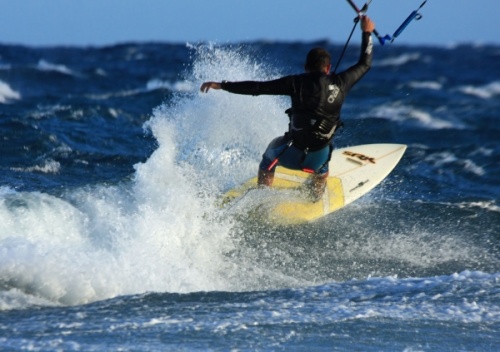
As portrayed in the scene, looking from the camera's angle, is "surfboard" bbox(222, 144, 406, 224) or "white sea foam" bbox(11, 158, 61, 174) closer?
"surfboard" bbox(222, 144, 406, 224)

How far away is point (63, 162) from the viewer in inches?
465

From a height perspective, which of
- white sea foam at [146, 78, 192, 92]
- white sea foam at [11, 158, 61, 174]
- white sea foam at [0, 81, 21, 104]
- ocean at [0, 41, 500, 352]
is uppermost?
white sea foam at [146, 78, 192, 92]

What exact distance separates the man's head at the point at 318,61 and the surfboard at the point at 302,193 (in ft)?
4.97

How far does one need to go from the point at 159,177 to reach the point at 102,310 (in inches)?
136

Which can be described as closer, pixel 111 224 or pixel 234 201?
pixel 111 224

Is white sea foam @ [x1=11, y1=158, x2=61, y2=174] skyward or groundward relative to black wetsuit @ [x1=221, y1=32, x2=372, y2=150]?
skyward

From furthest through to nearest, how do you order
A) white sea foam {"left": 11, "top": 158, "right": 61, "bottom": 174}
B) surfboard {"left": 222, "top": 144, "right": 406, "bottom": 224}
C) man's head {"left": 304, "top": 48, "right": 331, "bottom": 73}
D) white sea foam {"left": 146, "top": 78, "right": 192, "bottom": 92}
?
1. white sea foam {"left": 146, "top": 78, "right": 192, "bottom": 92}
2. white sea foam {"left": 11, "top": 158, "right": 61, "bottom": 174}
3. surfboard {"left": 222, "top": 144, "right": 406, "bottom": 224}
4. man's head {"left": 304, "top": 48, "right": 331, "bottom": 73}

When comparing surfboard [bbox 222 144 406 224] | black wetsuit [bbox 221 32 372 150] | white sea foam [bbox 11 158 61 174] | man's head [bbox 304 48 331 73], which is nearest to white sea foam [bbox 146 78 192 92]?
white sea foam [bbox 11 158 61 174]

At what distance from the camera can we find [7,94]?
21.7m

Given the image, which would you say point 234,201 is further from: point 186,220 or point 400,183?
point 400,183

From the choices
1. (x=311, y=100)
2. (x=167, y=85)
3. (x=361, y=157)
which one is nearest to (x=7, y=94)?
(x=167, y=85)

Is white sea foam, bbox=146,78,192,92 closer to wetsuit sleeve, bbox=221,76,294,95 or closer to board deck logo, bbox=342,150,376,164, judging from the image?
board deck logo, bbox=342,150,376,164

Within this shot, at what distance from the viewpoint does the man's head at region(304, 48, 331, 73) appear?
7.19 metres

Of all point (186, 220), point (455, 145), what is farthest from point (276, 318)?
point (455, 145)
